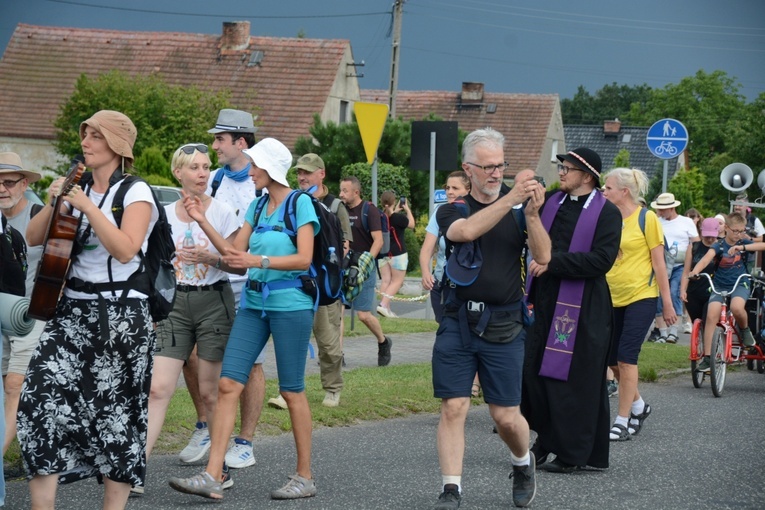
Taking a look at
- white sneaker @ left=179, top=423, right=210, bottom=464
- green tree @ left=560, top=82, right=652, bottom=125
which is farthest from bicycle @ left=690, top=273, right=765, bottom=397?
green tree @ left=560, top=82, right=652, bottom=125

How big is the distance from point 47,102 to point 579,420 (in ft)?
155

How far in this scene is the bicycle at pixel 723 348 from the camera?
39.4ft

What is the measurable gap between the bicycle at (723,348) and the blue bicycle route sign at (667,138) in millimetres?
5214

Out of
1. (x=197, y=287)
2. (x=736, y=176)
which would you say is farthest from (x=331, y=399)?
(x=736, y=176)

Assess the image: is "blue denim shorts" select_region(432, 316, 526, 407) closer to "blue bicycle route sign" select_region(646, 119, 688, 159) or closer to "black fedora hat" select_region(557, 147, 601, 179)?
"black fedora hat" select_region(557, 147, 601, 179)

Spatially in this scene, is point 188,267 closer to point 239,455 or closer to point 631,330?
point 239,455

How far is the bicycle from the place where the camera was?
12.0 meters

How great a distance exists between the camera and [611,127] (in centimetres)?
9075

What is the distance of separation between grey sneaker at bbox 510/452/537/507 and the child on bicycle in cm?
661

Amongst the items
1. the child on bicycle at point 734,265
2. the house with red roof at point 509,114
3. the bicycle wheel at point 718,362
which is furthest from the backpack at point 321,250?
the house with red roof at point 509,114

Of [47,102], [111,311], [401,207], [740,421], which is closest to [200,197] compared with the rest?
[111,311]

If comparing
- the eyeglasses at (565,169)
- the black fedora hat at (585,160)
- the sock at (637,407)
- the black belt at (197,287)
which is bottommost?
the sock at (637,407)

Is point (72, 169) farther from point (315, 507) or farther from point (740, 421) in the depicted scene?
point (740, 421)

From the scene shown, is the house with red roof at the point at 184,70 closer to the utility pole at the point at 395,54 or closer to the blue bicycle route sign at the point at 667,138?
the utility pole at the point at 395,54
